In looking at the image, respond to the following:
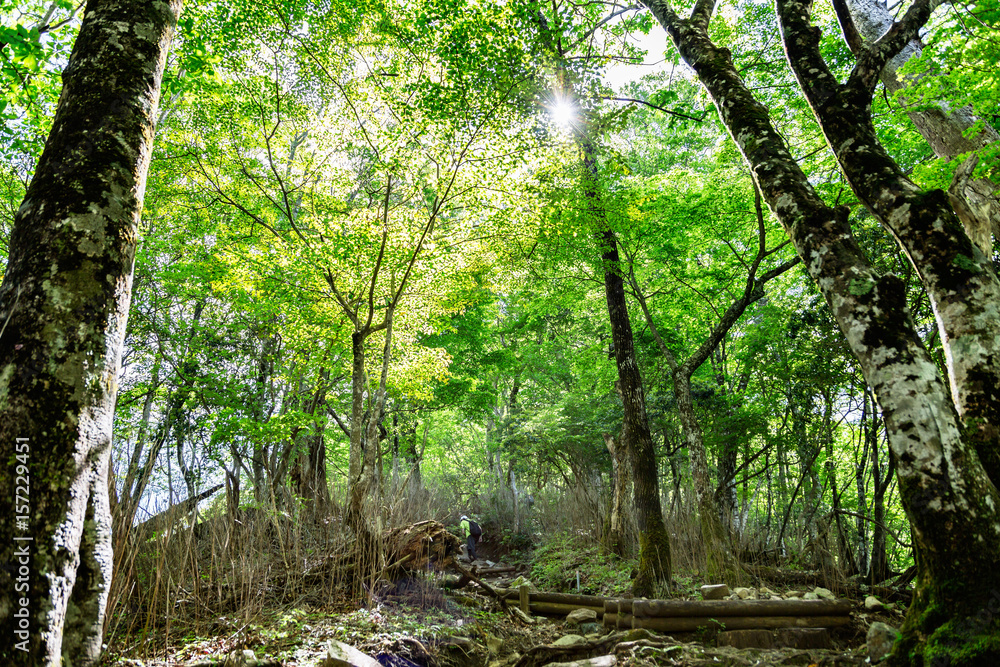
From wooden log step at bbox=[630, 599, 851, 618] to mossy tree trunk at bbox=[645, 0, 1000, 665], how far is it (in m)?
2.11

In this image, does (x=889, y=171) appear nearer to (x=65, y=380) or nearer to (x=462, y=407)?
(x=65, y=380)

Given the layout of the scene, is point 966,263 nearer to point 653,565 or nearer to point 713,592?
point 713,592

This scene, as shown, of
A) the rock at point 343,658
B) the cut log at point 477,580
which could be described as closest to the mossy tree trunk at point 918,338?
the rock at point 343,658

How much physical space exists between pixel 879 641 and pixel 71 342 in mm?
4192

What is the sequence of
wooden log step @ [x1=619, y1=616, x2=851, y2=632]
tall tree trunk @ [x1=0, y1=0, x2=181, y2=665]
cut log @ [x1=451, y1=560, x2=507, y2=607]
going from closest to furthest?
1. tall tree trunk @ [x1=0, y1=0, x2=181, y2=665]
2. wooden log step @ [x1=619, y1=616, x2=851, y2=632]
3. cut log @ [x1=451, y1=560, x2=507, y2=607]

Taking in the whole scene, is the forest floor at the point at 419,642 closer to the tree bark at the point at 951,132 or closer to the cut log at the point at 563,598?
the cut log at the point at 563,598

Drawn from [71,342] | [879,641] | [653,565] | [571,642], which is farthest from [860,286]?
[653,565]

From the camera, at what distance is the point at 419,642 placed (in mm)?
3994

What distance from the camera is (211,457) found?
26.7ft

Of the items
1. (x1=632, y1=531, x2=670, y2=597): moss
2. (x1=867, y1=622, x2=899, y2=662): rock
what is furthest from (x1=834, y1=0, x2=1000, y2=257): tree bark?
(x1=632, y1=531, x2=670, y2=597): moss

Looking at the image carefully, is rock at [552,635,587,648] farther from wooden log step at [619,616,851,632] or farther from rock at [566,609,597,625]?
rock at [566,609,597,625]

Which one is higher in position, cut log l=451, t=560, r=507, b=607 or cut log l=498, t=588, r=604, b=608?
cut log l=451, t=560, r=507, b=607

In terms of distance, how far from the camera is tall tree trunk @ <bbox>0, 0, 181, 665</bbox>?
4.45 ft

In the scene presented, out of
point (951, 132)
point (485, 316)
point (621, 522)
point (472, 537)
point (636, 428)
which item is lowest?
point (472, 537)
